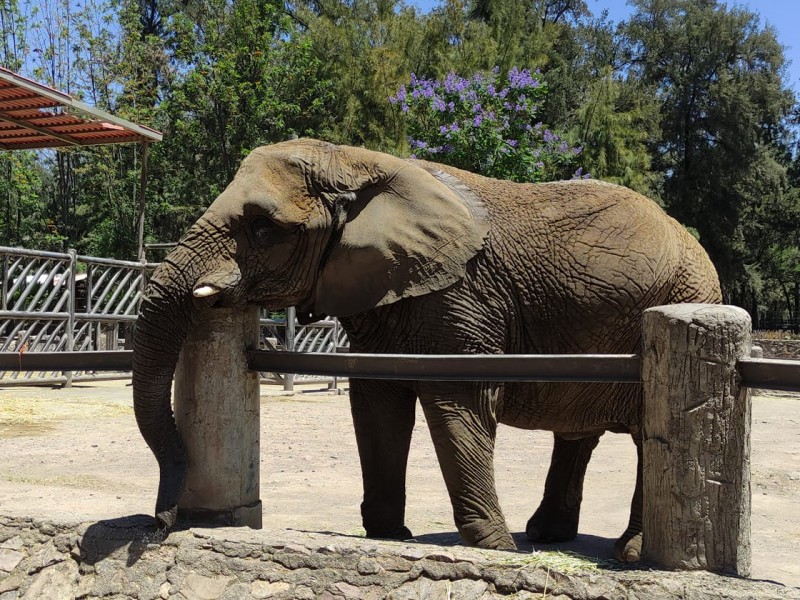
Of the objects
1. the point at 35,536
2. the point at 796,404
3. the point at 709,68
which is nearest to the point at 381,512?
the point at 35,536

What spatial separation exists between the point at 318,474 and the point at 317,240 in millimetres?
3825

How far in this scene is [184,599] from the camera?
138 inches

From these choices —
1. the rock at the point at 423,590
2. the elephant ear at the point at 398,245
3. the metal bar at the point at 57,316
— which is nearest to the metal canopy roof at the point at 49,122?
the metal bar at the point at 57,316

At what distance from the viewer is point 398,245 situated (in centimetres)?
431

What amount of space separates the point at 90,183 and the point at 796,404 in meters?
20.0

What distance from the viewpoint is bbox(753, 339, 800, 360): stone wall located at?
75.3ft

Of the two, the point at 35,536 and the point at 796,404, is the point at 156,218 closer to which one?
the point at 796,404

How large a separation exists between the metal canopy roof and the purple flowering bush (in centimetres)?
488

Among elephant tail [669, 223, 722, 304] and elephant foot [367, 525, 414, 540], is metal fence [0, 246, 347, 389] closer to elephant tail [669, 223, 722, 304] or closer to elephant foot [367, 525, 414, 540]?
elephant foot [367, 525, 414, 540]

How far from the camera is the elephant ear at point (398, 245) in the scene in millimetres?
4273

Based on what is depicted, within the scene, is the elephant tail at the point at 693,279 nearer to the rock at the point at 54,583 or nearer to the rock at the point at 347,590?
the rock at the point at 347,590

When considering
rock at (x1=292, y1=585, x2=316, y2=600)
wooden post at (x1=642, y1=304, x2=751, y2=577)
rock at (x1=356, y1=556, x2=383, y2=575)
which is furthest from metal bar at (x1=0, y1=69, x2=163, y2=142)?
wooden post at (x1=642, y1=304, x2=751, y2=577)

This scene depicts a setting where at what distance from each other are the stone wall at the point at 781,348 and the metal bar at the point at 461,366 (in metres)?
21.0

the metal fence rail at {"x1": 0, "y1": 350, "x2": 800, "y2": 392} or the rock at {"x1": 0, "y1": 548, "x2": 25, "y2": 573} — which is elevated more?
the metal fence rail at {"x1": 0, "y1": 350, "x2": 800, "y2": 392}
